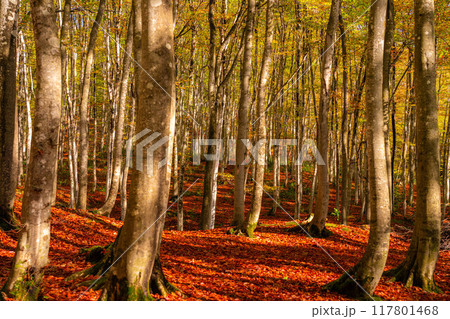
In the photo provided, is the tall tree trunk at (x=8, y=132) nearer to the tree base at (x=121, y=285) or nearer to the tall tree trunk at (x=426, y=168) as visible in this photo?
the tree base at (x=121, y=285)

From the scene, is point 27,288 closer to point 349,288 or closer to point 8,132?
point 8,132

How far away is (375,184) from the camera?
452cm

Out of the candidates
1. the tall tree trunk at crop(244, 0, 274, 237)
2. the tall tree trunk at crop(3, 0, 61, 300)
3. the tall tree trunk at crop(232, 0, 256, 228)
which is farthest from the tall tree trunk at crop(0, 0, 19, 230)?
the tall tree trunk at crop(244, 0, 274, 237)

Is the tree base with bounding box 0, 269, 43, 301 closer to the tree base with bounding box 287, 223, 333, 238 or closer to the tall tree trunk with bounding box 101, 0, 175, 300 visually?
the tall tree trunk with bounding box 101, 0, 175, 300

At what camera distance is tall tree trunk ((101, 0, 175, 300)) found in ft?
11.4

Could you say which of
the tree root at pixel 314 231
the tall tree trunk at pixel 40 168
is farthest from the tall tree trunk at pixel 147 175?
the tree root at pixel 314 231

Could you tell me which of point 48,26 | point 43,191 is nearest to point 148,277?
point 43,191

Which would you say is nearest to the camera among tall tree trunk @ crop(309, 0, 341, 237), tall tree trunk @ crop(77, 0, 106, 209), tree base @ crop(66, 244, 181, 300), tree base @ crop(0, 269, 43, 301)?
tree base @ crop(0, 269, 43, 301)

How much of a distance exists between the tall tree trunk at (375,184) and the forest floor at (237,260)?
43 cm

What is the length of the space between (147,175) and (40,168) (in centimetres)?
124

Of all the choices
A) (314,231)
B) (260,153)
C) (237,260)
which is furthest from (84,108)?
(314,231)

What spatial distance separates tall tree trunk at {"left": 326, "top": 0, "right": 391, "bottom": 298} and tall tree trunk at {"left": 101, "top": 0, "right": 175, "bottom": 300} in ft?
9.62

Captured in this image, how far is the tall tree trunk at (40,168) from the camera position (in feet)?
11.6

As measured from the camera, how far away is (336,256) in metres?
7.39
